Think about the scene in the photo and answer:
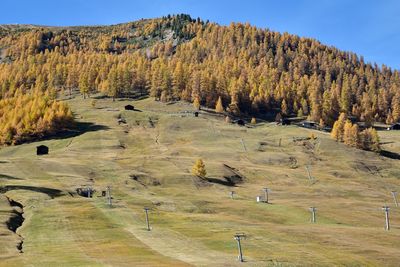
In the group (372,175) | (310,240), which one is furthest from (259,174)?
(310,240)

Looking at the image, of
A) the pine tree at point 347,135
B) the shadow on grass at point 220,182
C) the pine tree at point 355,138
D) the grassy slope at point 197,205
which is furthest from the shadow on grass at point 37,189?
the pine tree at point 355,138

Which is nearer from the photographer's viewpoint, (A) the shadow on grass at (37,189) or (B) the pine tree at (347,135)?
(A) the shadow on grass at (37,189)

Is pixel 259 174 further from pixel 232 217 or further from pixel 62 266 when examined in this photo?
pixel 62 266

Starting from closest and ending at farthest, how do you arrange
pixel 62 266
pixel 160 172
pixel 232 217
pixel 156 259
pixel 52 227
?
pixel 62 266, pixel 156 259, pixel 52 227, pixel 232 217, pixel 160 172

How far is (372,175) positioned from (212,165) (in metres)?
51.2

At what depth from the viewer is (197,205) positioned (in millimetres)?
101000

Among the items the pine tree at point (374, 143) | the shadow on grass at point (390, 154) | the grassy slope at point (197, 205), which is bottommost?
the grassy slope at point (197, 205)

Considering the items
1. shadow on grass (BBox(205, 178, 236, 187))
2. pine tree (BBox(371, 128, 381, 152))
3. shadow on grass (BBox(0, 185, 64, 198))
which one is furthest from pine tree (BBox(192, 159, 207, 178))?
pine tree (BBox(371, 128, 381, 152))

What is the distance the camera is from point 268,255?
5753 cm

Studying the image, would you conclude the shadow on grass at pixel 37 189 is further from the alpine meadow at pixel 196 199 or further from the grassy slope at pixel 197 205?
the grassy slope at pixel 197 205

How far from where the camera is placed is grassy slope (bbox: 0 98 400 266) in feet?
191

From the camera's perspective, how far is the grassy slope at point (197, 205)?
2292 inches

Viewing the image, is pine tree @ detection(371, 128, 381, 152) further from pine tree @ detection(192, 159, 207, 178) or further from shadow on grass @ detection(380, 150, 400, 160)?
pine tree @ detection(192, 159, 207, 178)

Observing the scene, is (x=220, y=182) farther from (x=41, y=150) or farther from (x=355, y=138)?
(x=355, y=138)
